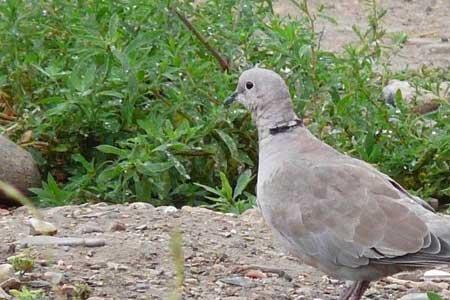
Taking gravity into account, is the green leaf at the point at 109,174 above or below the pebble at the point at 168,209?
above

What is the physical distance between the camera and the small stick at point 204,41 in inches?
267

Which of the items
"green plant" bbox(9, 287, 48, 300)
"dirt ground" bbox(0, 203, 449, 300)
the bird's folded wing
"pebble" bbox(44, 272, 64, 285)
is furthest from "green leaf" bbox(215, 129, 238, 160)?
"green plant" bbox(9, 287, 48, 300)

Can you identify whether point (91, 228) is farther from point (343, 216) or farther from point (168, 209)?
point (343, 216)

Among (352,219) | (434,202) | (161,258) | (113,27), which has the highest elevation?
(113,27)

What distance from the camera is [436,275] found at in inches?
214

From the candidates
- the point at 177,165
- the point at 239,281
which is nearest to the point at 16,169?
the point at 177,165

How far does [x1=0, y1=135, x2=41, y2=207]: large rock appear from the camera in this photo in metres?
6.70

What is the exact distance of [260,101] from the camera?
5.38 m

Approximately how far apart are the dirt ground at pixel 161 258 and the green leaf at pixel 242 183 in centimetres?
21

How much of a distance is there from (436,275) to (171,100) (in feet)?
5.72

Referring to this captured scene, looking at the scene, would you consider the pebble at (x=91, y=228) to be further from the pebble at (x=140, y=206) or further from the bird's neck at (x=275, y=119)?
the bird's neck at (x=275, y=119)

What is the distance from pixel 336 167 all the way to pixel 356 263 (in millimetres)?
376

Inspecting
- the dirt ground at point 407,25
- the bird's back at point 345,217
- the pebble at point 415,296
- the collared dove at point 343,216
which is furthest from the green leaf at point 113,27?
the dirt ground at point 407,25

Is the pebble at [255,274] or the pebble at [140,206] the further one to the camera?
the pebble at [140,206]
